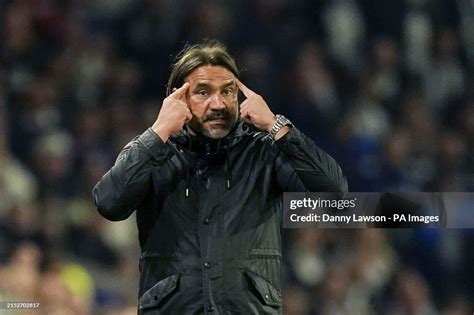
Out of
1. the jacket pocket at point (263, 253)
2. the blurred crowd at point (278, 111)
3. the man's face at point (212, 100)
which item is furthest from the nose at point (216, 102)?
the blurred crowd at point (278, 111)

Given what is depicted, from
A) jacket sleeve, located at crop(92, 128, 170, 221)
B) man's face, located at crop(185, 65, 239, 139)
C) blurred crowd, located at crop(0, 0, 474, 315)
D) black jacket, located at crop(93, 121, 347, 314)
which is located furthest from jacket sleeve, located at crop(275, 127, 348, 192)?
blurred crowd, located at crop(0, 0, 474, 315)

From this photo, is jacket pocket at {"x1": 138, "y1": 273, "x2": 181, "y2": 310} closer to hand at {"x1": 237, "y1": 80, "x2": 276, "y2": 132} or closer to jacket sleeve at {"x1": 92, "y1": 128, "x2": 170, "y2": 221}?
jacket sleeve at {"x1": 92, "y1": 128, "x2": 170, "y2": 221}

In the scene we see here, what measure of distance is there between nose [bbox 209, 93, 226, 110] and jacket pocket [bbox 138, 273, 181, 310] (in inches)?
13.9

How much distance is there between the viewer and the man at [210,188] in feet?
5.50

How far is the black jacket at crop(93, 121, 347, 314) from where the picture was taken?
1676 mm

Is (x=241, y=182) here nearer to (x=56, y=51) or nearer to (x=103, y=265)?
(x=103, y=265)

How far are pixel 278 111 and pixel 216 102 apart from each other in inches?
17.3

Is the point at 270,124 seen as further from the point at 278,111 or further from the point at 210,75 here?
the point at 278,111

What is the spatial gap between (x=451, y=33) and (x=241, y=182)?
31.0 inches

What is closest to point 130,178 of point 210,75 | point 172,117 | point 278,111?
point 172,117

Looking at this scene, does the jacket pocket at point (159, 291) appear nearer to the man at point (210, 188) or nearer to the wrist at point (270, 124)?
the man at point (210, 188)

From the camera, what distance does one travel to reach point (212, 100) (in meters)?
1.77

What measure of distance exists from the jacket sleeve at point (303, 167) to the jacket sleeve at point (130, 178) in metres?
0.26

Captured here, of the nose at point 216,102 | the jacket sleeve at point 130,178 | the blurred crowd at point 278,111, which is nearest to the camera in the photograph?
the jacket sleeve at point 130,178
